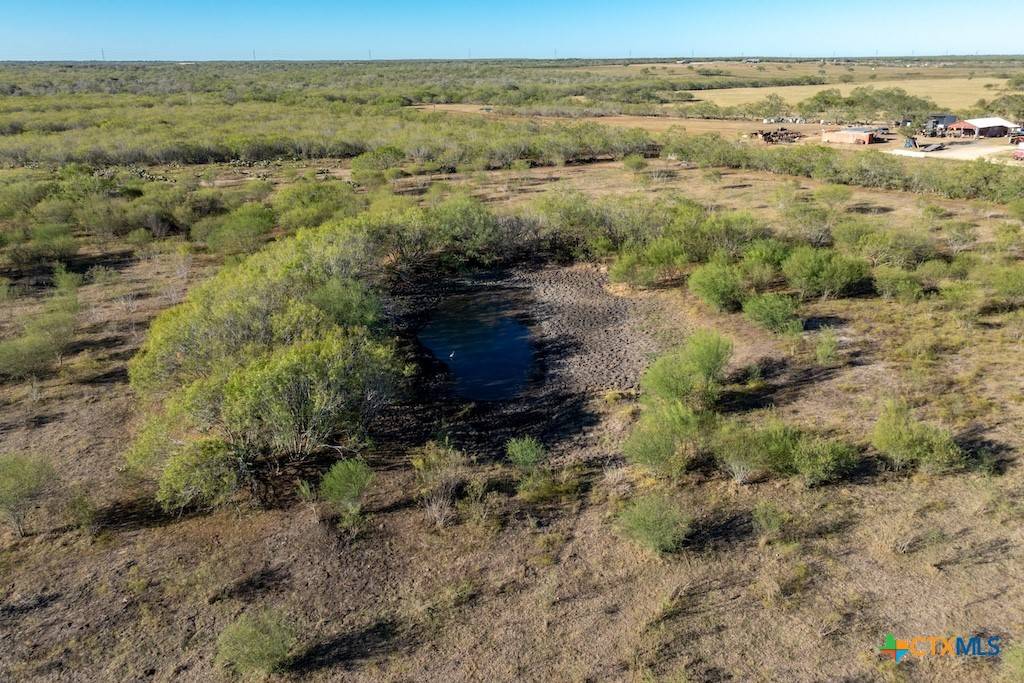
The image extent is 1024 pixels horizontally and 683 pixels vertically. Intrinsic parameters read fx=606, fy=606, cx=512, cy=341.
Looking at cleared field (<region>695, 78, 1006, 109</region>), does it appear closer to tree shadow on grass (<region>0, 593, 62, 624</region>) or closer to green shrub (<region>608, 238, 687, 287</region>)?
green shrub (<region>608, 238, 687, 287</region>)

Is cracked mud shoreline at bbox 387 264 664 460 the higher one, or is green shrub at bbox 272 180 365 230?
green shrub at bbox 272 180 365 230

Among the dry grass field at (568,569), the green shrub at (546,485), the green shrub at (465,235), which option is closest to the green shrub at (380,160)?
the green shrub at (465,235)

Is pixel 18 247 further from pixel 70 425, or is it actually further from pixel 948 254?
pixel 948 254

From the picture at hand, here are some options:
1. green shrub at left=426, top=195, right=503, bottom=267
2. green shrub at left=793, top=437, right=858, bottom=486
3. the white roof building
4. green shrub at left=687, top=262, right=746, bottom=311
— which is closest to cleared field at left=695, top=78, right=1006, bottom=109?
the white roof building

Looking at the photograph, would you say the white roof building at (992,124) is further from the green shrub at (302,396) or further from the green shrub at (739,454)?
the green shrub at (302,396)

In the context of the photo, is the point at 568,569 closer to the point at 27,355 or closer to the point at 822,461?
the point at 822,461

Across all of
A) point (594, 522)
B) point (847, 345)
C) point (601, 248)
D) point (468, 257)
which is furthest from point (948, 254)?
point (594, 522)
